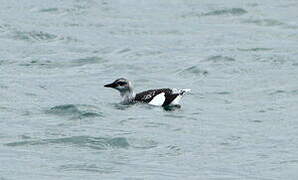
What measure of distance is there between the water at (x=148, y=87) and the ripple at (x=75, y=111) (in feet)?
0.12

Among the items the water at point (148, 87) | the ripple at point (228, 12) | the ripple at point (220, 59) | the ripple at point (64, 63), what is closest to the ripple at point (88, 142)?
the water at point (148, 87)

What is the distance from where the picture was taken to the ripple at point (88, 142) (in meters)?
18.8

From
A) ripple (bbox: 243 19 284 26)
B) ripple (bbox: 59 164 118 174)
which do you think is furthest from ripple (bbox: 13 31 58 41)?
ripple (bbox: 59 164 118 174)

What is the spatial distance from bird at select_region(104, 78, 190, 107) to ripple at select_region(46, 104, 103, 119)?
1329 millimetres

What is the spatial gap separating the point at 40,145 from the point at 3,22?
15.4 m

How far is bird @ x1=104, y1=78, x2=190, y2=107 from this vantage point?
23078mm

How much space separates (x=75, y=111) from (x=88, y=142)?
10.3ft

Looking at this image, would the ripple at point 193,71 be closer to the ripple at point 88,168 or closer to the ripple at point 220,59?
the ripple at point 220,59

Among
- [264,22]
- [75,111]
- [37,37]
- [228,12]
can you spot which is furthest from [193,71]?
[228,12]

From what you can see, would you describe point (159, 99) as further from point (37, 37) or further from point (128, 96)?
point (37, 37)

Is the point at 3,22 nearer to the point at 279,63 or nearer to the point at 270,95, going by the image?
the point at 279,63

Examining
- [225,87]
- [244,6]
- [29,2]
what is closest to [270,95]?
[225,87]

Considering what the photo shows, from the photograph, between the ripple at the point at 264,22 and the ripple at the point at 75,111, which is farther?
the ripple at the point at 264,22

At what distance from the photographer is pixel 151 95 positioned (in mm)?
23359
